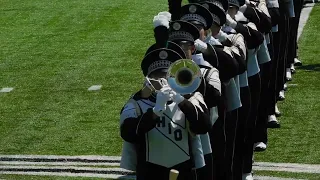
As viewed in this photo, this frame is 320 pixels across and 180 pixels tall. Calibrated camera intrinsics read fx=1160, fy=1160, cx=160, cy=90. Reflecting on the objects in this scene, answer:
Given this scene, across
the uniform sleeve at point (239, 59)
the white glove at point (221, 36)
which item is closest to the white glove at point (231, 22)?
the white glove at point (221, 36)

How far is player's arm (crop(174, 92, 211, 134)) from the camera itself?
7906 mm

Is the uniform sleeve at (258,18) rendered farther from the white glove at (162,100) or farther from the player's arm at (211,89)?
the white glove at (162,100)

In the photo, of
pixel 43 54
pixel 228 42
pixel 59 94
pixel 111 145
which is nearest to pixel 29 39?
pixel 43 54

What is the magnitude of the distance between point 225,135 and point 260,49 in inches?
97.7

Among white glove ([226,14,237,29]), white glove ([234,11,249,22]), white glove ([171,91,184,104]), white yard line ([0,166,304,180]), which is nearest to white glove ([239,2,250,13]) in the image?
white glove ([234,11,249,22])

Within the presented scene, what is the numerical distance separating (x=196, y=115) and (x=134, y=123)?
1.41ft

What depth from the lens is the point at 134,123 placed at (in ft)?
26.2

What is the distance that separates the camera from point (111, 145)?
12211 mm

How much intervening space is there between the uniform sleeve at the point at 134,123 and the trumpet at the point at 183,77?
0.25 metres

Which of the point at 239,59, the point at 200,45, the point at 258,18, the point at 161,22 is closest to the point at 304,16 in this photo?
the point at 258,18

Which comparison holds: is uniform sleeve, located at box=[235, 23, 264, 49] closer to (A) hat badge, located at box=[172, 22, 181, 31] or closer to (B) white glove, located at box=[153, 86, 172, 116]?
(A) hat badge, located at box=[172, 22, 181, 31]

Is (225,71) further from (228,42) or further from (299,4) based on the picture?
(299,4)

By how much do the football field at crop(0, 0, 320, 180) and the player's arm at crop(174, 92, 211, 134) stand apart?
3013 mm

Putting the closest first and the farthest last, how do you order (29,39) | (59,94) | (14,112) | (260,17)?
(260,17) < (14,112) < (59,94) < (29,39)
